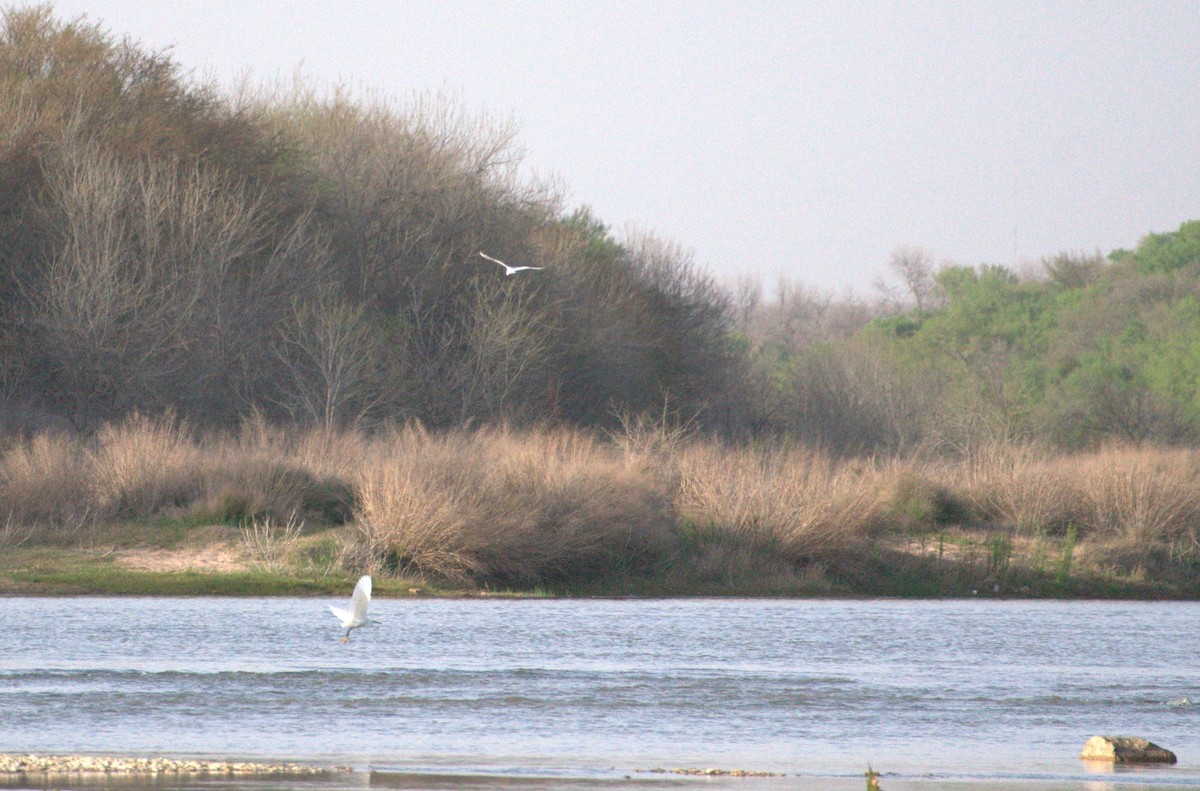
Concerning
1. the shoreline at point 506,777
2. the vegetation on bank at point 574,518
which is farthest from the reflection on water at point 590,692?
the vegetation on bank at point 574,518

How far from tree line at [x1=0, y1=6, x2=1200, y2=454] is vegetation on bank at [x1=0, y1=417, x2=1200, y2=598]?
5648 millimetres

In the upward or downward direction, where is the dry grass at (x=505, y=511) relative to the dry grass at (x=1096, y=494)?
downward

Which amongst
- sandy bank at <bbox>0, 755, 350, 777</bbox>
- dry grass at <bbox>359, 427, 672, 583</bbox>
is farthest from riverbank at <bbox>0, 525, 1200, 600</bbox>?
sandy bank at <bbox>0, 755, 350, 777</bbox>

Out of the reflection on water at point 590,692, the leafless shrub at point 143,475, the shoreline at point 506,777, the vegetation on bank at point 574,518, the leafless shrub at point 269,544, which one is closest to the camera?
the shoreline at point 506,777

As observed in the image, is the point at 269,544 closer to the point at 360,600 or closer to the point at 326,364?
the point at 360,600

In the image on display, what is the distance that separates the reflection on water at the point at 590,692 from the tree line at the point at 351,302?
17.0 meters

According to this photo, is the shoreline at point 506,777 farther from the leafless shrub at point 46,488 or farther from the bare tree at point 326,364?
the bare tree at point 326,364

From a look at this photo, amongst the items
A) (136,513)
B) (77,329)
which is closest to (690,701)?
(136,513)

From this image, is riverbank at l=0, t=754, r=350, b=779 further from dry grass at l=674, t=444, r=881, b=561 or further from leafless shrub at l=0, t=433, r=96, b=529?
dry grass at l=674, t=444, r=881, b=561

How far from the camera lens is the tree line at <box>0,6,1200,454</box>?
139 ft

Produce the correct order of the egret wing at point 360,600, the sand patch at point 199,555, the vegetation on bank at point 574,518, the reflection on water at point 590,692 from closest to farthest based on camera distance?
1. the reflection on water at point 590,692
2. the egret wing at point 360,600
3. the vegetation on bank at point 574,518
4. the sand patch at point 199,555

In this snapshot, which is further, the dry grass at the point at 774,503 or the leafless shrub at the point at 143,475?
the dry grass at the point at 774,503

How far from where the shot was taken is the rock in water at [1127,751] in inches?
555

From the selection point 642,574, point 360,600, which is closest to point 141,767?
point 360,600
